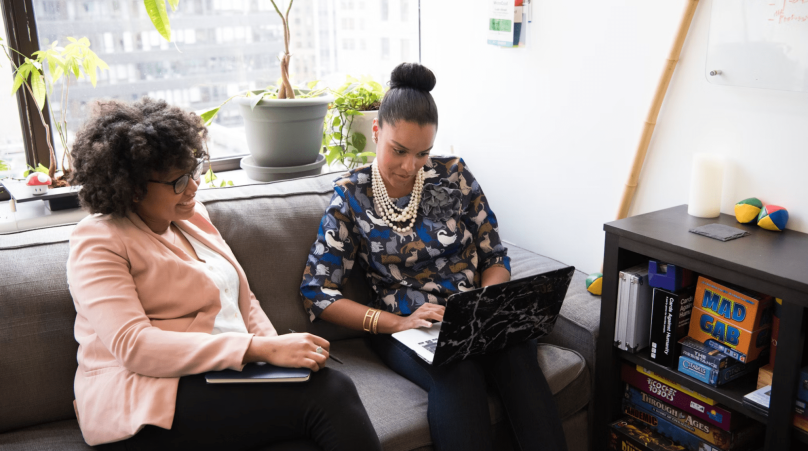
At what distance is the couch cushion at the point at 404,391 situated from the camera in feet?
4.97

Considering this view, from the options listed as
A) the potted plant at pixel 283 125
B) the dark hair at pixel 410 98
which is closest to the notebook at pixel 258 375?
the dark hair at pixel 410 98

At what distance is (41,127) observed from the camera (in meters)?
2.21

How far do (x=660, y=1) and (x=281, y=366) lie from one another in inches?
54.7

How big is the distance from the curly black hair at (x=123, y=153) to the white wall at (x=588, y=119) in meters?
1.25

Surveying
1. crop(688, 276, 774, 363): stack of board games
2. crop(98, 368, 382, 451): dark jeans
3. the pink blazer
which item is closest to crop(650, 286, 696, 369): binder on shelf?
crop(688, 276, 774, 363): stack of board games

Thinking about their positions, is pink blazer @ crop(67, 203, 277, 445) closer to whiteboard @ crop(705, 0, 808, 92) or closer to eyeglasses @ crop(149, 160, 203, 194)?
eyeglasses @ crop(149, 160, 203, 194)

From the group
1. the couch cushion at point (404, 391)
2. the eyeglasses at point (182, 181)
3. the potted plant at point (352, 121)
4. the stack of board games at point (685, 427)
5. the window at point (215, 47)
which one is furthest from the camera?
the potted plant at point (352, 121)

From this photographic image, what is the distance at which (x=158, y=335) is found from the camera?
51.7 inches

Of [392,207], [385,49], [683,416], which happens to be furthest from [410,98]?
[385,49]

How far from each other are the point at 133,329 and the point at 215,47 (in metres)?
1.52

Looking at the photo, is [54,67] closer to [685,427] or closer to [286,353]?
[286,353]

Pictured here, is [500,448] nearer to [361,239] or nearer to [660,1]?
[361,239]

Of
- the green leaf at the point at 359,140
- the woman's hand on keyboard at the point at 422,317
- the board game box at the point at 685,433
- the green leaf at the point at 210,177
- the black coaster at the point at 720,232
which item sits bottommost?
the board game box at the point at 685,433

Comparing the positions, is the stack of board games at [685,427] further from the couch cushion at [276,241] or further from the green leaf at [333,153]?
the green leaf at [333,153]
